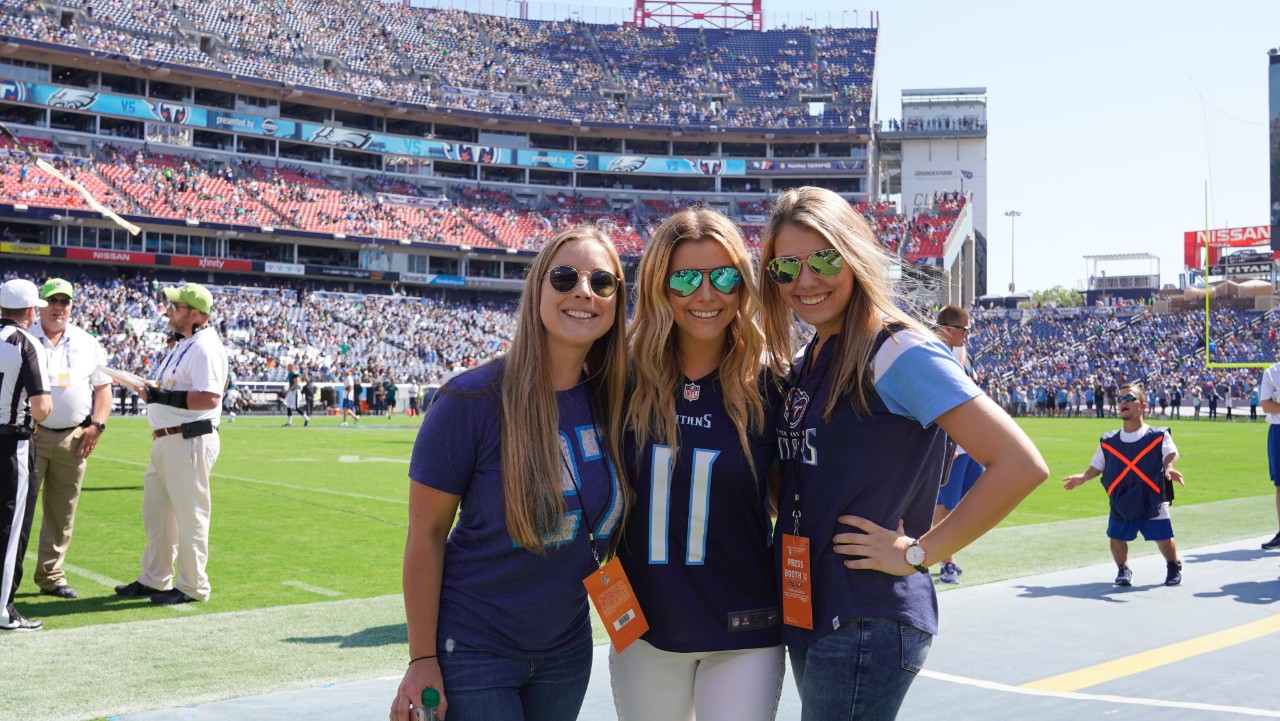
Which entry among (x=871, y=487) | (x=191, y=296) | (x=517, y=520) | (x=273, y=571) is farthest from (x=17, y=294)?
(x=871, y=487)

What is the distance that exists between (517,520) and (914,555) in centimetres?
90

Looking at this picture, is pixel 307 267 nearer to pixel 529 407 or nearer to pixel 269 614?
pixel 269 614

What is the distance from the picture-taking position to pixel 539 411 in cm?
251

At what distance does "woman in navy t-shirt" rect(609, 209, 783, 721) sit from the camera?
2.62 m

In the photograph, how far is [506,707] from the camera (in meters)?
2.48

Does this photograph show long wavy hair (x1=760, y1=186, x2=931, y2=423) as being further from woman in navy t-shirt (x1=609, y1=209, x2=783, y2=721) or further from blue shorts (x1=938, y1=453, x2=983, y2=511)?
blue shorts (x1=938, y1=453, x2=983, y2=511)

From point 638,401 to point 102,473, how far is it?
49.3ft

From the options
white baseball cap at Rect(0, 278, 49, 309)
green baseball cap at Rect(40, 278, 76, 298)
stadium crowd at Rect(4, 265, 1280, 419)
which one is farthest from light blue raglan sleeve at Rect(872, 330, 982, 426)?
stadium crowd at Rect(4, 265, 1280, 419)

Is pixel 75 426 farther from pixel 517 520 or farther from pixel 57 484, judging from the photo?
pixel 517 520

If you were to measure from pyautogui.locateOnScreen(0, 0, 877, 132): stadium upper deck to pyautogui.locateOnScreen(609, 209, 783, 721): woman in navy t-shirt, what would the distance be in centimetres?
5985

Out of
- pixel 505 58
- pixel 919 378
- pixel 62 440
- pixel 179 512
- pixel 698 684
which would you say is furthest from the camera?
pixel 505 58

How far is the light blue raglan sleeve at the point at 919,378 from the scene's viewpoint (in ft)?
7.62

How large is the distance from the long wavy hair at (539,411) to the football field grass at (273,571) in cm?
303

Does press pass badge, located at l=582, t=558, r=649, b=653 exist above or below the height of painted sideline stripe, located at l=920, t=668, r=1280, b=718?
above
